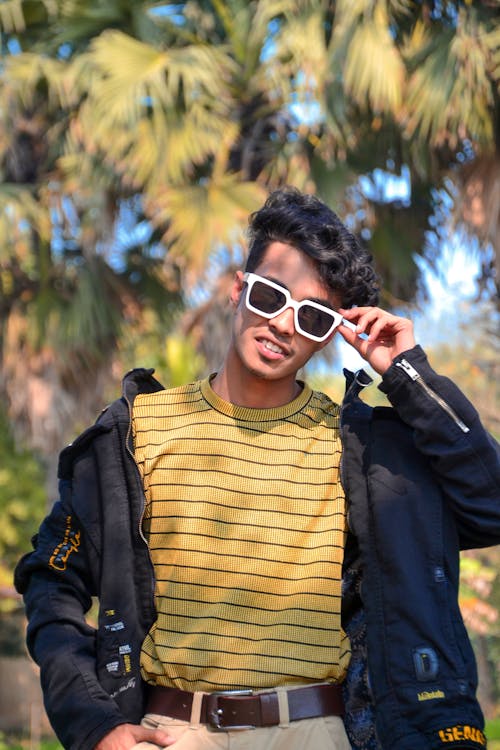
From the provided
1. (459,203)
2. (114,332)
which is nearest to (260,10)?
(459,203)

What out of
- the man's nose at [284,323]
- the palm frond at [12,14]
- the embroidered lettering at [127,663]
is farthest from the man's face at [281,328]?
the palm frond at [12,14]

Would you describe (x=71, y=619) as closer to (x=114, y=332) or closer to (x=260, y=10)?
(x=260, y=10)

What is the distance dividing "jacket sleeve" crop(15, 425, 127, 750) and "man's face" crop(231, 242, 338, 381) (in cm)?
45

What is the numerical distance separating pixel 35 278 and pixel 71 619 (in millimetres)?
10662

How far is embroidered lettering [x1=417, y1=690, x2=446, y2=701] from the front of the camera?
247cm

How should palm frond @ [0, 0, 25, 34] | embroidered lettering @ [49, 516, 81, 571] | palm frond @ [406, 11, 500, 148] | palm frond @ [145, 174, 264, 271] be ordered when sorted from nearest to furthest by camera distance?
embroidered lettering @ [49, 516, 81, 571] → palm frond @ [406, 11, 500, 148] → palm frond @ [145, 174, 264, 271] → palm frond @ [0, 0, 25, 34]

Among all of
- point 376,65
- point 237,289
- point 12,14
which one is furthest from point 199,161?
point 237,289

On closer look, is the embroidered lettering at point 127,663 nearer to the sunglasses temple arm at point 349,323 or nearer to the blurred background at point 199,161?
the sunglasses temple arm at point 349,323

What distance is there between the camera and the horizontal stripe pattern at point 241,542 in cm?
257

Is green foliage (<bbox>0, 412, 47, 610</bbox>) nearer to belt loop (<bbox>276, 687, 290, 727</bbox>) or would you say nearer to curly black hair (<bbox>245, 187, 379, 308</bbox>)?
curly black hair (<bbox>245, 187, 379, 308</bbox>)

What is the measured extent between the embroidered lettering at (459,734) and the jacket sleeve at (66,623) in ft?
2.33

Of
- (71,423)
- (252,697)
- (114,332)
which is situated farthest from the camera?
(71,423)

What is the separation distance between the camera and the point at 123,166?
10781 millimetres

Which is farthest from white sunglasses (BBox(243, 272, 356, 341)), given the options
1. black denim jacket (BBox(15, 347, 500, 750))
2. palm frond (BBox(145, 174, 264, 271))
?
palm frond (BBox(145, 174, 264, 271))
